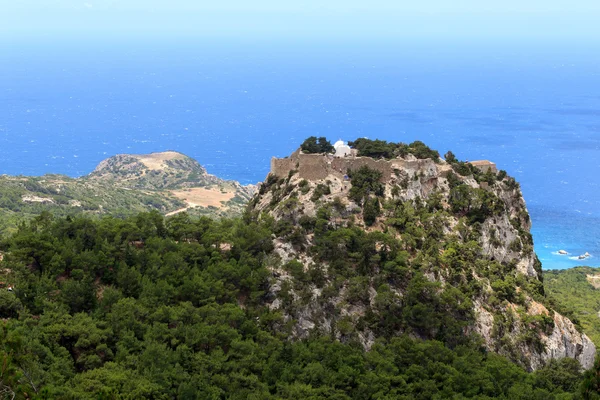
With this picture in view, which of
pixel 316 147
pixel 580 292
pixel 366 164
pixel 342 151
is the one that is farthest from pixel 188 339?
pixel 580 292

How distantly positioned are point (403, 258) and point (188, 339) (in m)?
12.7

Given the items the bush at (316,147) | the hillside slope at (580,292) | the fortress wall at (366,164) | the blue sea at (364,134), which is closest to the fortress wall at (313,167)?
the fortress wall at (366,164)

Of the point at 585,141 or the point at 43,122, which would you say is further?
the point at 43,122

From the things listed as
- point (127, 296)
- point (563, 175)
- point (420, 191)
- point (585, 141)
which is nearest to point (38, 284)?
point (127, 296)

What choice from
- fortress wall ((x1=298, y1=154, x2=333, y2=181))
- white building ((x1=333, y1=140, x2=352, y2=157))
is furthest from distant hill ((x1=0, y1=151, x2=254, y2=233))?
white building ((x1=333, y1=140, x2=352, y2=157))

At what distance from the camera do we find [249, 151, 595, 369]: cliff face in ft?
111

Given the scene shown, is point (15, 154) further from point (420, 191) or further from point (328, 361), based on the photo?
point (328, 361)

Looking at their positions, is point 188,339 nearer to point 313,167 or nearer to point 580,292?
point 313,167

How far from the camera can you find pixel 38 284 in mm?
29438

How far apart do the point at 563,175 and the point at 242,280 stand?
Answer: 100003 millimetres

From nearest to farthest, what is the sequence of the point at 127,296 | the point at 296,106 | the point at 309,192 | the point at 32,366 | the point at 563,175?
the point at 32,366 → the point at 127,296 → the point at 309,192 → the point at 563,175 → the point at 296,106

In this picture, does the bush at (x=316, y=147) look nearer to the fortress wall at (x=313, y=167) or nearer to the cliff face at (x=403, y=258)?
the cliff face at (x=403, y=258)

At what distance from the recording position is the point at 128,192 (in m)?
85.5

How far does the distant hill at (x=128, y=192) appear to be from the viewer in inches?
2761
